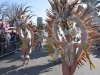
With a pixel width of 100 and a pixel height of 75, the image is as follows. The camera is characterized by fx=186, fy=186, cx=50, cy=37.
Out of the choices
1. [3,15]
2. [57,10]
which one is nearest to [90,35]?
[57,10]

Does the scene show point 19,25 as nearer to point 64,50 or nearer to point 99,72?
point 99,72

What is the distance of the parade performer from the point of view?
3853 mm

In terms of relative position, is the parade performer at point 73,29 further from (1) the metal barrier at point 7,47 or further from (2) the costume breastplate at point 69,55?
(1) the metal barrier at point 7,47

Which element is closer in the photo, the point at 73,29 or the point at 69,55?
the point at 69,55

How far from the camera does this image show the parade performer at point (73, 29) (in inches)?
152

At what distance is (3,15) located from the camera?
42.5 meters

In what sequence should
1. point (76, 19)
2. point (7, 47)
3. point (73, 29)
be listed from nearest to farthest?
1. point (76, 19)
2. point (73, 29)
3. point (7, 47)

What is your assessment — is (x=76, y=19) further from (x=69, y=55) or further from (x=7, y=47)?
(x=7, y=47)

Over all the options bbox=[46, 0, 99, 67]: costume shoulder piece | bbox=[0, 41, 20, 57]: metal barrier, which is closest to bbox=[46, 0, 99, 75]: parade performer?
bbox=[46, 0, 99, 67]: costume shoulder piece

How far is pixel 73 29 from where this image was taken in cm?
408

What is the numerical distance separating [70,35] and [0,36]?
680 cm

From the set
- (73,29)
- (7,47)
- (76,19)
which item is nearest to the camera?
(76,19)

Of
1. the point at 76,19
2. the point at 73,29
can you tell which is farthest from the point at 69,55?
the point at 76,19

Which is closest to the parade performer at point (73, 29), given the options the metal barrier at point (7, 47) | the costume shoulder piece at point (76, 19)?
the costume shoulder piece at point (76, 19)
